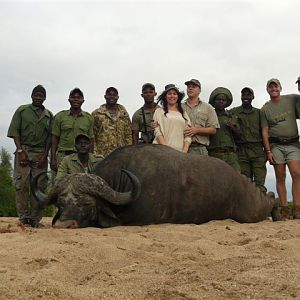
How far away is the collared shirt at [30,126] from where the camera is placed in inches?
344

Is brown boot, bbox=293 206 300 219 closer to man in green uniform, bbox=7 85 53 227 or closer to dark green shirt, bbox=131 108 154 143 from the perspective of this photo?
dark green shirt, bbox=131 108 154 143

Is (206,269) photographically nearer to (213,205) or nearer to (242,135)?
(213,205)

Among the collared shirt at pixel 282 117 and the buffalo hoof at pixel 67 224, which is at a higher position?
the collared shirt at pixel 282 117

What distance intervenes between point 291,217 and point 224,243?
4.45 m

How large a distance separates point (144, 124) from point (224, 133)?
1463mm

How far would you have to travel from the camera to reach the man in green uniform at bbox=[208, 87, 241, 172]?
357 inches

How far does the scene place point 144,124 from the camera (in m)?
9.13

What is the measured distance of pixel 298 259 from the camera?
14.0ft

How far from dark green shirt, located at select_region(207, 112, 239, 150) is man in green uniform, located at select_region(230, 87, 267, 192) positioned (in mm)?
290

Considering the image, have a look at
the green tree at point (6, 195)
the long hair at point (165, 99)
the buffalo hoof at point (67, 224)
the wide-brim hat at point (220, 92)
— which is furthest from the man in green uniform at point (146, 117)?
the green tree at point (6, 195)

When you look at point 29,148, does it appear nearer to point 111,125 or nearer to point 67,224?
point 111,125

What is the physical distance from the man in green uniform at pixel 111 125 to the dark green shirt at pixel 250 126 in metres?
2.11

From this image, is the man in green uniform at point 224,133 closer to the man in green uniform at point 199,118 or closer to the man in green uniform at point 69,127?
the man in green uniform at point 199,118

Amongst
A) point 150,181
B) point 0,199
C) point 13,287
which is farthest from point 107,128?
point 0,199
